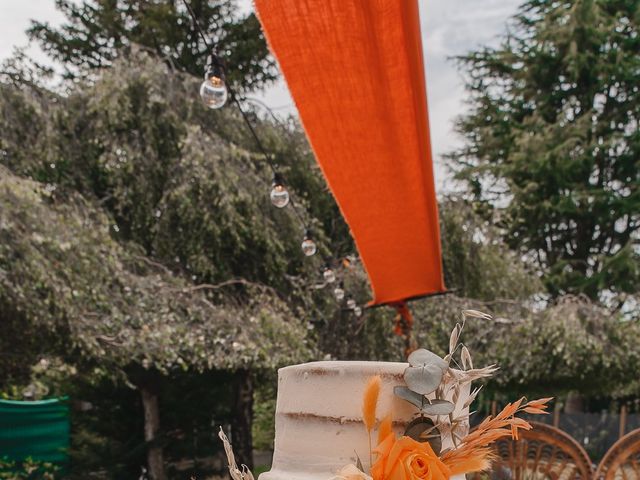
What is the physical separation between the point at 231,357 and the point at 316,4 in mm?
4483

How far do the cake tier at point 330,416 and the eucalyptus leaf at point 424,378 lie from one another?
0.08 ft

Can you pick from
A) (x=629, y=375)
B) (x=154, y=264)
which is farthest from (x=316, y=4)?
(x=629, y=375)

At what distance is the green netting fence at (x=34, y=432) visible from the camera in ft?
18.8

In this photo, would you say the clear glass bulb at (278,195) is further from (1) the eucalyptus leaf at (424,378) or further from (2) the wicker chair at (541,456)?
(1) the eucalyptus leaf at (424,378)

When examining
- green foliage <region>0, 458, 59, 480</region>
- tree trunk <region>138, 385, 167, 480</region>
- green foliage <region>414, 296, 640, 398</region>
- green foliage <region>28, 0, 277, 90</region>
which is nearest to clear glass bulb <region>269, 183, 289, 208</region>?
green foliage <region>0, 458, 59, 480</region>

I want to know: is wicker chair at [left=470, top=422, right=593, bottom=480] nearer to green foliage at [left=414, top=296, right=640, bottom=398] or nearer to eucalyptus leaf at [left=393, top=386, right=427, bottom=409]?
eucalyptus leaf at [left=393, top=386, right=427, bottom=409]

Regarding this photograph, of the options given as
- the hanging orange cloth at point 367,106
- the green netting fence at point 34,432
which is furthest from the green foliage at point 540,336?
the hanging orange cloth at point 367,106

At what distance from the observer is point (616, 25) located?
44.1ft

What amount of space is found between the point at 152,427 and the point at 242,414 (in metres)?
1.00

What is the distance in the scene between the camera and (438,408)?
0.63m

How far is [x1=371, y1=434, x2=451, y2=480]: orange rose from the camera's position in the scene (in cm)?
60

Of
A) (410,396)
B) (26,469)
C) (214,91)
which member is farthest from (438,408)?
(26,469)

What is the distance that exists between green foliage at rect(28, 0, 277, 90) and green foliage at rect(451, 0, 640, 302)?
17.4 feet

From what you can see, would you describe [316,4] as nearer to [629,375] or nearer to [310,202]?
[310,202]
